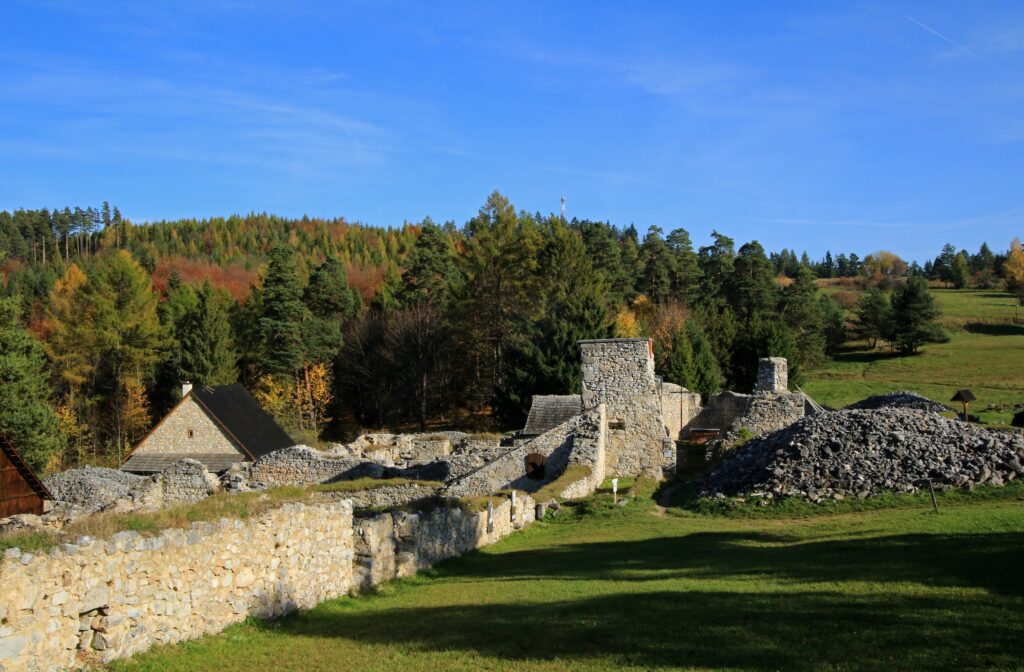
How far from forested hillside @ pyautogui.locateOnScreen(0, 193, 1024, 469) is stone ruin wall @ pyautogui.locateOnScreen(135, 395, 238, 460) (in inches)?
353

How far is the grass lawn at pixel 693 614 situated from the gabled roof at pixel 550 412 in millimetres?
17695

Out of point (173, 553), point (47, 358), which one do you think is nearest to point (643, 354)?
point (173, 553)

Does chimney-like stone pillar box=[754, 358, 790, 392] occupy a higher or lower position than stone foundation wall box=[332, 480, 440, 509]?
higher

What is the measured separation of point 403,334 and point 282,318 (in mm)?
9341

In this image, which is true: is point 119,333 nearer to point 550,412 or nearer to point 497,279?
point 497,279

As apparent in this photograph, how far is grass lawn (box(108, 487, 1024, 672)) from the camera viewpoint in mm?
7250

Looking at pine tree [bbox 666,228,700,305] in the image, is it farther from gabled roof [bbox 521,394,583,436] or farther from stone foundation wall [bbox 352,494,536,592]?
stone foundation wall [bbox 352,494,536,592]

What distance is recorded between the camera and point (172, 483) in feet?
95.6

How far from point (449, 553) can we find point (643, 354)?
13432 millimetres

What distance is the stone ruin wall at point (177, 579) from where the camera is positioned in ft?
22.2

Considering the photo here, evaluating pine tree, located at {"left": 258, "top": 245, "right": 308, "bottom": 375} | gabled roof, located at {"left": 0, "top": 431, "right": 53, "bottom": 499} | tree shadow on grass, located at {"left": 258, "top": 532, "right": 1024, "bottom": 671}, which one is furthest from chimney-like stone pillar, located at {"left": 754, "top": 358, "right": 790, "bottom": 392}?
pine tree, located at {"left": 258, "top": 245, "right": 308, "bottom": 375}

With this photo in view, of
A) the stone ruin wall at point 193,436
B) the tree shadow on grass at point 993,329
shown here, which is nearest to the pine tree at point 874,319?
the tree shadow on grass at point 993,329

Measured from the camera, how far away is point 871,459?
2123 centimetres

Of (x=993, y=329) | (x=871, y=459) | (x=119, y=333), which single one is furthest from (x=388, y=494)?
(x=993, y=329)
